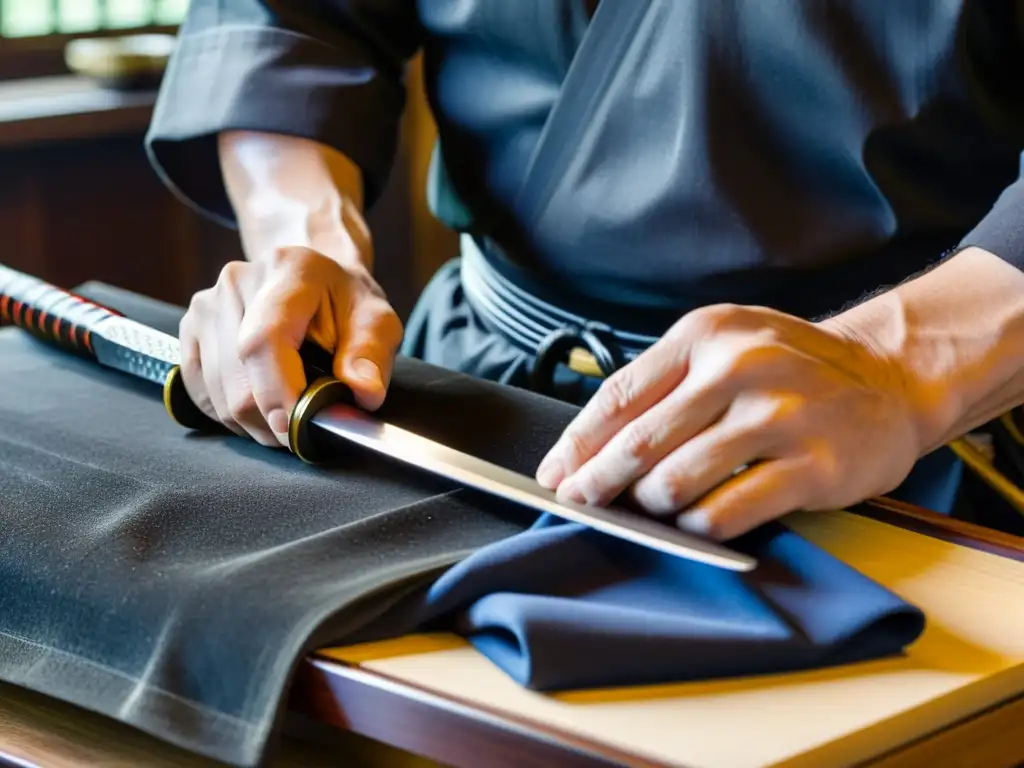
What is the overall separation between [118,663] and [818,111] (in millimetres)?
432

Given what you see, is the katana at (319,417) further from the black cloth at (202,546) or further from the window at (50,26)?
the window at (50,26)

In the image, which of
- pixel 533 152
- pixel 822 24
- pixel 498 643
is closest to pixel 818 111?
pixel 822 24

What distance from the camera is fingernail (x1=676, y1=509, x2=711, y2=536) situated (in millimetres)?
538

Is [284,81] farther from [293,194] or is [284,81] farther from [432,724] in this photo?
[432,724]

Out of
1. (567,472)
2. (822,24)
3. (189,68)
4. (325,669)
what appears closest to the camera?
(325,669)

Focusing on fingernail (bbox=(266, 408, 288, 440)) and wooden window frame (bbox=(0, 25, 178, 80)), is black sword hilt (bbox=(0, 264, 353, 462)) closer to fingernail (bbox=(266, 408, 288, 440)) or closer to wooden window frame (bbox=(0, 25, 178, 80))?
fingernail (bbox=(266, 408, 288, 440))

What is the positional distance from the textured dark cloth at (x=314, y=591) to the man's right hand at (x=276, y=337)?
3cm

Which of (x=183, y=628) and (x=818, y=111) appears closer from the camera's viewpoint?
(x=183, y=628)

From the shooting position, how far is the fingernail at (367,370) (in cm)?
65

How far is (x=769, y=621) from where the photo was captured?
48 cm

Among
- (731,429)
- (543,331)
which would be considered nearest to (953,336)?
(731,429)

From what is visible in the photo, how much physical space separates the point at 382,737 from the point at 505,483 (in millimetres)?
142

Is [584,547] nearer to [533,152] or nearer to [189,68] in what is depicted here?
[533,152]

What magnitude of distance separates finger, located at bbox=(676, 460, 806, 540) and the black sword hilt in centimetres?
18
